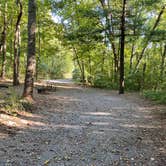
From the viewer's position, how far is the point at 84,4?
22.7 m

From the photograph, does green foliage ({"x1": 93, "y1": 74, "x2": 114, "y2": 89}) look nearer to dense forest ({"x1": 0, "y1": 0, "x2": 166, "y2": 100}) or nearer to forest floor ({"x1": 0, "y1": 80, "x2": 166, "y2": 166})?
dense forest ({"x1": 0, "y1": 0, "x2": 166, "y2": 100})

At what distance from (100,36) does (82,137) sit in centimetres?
Answer: 1185

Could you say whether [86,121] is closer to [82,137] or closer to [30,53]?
[82,137]

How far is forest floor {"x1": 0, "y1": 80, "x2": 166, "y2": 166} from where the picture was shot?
16.1 feet

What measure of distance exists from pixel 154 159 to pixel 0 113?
449 cm

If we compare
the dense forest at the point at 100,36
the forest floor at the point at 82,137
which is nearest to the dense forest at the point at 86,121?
the forest floor at the point at 82,137

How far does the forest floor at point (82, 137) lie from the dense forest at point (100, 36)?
23.1 feet

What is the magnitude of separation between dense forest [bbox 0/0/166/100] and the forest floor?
23.1 ft

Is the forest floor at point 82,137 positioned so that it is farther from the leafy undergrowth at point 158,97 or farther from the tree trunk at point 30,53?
the leafy undergrowth at point 158,97

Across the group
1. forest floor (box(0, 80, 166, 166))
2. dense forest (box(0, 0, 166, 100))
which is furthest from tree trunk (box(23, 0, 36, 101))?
dense forest (box(0, 0, 166, 100))

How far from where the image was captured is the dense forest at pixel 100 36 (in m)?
16.4

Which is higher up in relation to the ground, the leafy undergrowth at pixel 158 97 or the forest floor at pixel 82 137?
the leafy undergrowth at pixel 158 97

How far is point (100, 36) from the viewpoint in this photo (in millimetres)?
17297

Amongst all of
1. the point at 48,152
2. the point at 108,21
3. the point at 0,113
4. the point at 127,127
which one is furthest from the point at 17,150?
the point at 108,21
